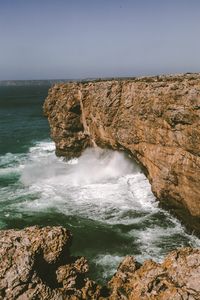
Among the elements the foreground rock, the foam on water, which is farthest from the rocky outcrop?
the foam on water

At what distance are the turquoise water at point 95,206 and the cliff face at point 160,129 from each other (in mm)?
2473

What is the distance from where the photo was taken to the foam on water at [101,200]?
2411 cm

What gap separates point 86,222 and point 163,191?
6.57m

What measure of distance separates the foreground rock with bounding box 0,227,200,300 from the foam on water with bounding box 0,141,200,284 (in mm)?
8164

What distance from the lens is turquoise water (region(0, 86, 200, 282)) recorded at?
23938 mm

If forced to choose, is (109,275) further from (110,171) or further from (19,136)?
(19,136)

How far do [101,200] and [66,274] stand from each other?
1958 cm

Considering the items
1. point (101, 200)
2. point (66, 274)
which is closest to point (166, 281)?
point (66, 274)

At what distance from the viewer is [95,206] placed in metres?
31.0

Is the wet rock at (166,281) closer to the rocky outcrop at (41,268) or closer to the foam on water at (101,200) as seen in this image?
the rocky outcrop at (41,268)

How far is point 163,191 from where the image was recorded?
26.9 meters

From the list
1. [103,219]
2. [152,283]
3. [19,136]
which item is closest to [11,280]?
[152,283]

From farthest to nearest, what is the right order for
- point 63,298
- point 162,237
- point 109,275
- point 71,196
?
point 71,196 < point 162,237 < point 109,275 < point 63,298

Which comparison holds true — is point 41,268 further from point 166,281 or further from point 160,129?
point 160,129
